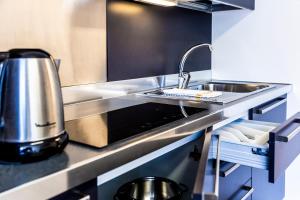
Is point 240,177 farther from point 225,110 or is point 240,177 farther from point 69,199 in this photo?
point 69,199

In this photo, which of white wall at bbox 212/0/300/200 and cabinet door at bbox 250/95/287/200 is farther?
white wall at bbox 212/0/300/200

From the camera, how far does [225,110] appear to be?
147 centimetres

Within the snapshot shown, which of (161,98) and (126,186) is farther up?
(161,98)

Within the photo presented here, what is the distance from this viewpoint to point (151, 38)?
2088 millimetres

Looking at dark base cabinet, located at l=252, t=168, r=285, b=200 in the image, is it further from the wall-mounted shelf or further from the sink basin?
the wall-mounted shelf

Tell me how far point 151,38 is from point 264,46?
0.88m

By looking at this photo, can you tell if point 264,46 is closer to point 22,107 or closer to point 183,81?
point 183,81

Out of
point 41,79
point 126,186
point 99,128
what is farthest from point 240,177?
point 41,79

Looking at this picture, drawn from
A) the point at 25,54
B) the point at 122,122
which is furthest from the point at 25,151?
the point at 122,122

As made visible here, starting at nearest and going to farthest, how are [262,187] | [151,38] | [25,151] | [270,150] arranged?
[25,151] → [270,150] → [262,187] → [151,38]

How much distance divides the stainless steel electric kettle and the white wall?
6.47 ft

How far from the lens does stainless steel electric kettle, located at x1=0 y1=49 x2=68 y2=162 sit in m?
0.79

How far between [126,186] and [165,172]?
18 cm

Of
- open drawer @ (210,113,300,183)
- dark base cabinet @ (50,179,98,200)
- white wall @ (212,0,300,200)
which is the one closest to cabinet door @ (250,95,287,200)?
white wall @ (212,0,300,200)
